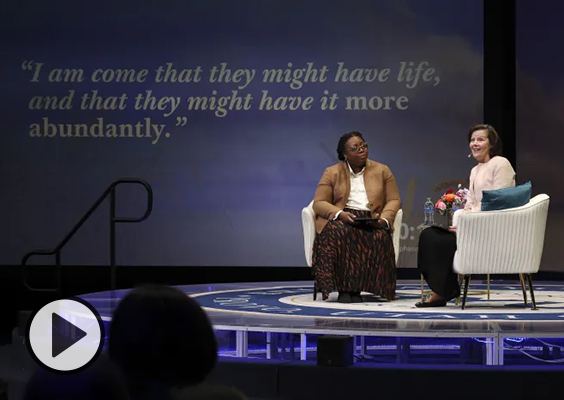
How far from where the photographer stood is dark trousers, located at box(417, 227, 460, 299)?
19.2ft

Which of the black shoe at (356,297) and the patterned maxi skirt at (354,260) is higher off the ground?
the patterned maxi skirt at (354,260)

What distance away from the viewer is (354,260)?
244 inches

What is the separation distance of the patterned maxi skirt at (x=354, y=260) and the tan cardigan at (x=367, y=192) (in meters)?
0.21

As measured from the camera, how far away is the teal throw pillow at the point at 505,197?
5.62 m

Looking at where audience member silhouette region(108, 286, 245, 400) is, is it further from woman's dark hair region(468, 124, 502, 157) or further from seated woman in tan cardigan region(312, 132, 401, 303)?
woman's dark hair region(468, 124, 502, 157)

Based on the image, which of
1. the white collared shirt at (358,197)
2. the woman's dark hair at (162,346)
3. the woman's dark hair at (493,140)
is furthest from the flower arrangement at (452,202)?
the woman's dark hair at (162,346)

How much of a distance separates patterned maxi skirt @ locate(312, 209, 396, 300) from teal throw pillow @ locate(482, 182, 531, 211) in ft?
2.87

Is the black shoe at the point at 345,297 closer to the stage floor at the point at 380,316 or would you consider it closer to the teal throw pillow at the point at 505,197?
the stage floor at the point at 380,316

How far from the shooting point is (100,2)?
10602 mm

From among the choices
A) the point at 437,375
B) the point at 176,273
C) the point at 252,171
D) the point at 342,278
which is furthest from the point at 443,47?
the point at 437,375

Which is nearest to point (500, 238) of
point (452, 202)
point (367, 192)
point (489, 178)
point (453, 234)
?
point (453, 234)

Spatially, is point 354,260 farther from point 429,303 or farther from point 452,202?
point 452,202
